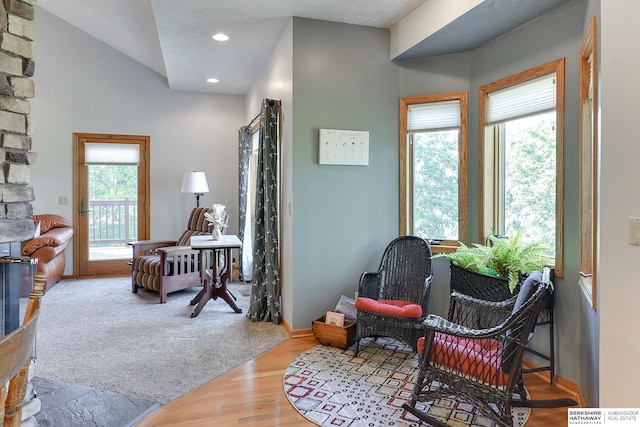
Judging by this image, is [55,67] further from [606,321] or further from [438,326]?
[606,321]

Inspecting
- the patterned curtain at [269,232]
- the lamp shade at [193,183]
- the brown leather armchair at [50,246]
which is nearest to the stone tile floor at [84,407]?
the patterned curtain at [269,232]

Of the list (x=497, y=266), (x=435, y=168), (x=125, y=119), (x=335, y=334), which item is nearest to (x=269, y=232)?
(x=335, y=334)

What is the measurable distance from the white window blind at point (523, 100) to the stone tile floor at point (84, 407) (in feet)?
10.6

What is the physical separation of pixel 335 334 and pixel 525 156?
2061 millimetres

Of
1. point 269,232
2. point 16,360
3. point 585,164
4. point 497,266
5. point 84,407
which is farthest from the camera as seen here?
point 269,232

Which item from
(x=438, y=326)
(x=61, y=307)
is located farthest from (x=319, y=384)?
(x=61, y=307)

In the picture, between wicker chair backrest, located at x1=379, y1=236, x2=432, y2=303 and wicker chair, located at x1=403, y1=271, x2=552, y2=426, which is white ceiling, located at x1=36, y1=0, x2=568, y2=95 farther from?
wicker chair, located at x1=403, y1=271, x2=552, y2=426

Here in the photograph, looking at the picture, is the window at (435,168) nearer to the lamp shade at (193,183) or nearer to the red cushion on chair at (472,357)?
the red cushion on chair at (472,357)

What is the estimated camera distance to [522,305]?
1963 mm

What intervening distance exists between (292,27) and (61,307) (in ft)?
12.6

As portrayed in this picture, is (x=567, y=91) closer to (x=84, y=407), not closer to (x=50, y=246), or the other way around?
(x=84, y=407)

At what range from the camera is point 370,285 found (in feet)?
11.1

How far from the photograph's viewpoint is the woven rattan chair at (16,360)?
2.78ft

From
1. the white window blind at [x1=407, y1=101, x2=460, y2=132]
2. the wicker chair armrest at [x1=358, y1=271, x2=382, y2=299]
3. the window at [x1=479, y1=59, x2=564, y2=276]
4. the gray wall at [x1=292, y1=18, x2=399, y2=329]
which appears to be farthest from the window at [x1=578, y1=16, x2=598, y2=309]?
the gray wall at [x1=292, y1=18, x2=399, y2=329]
